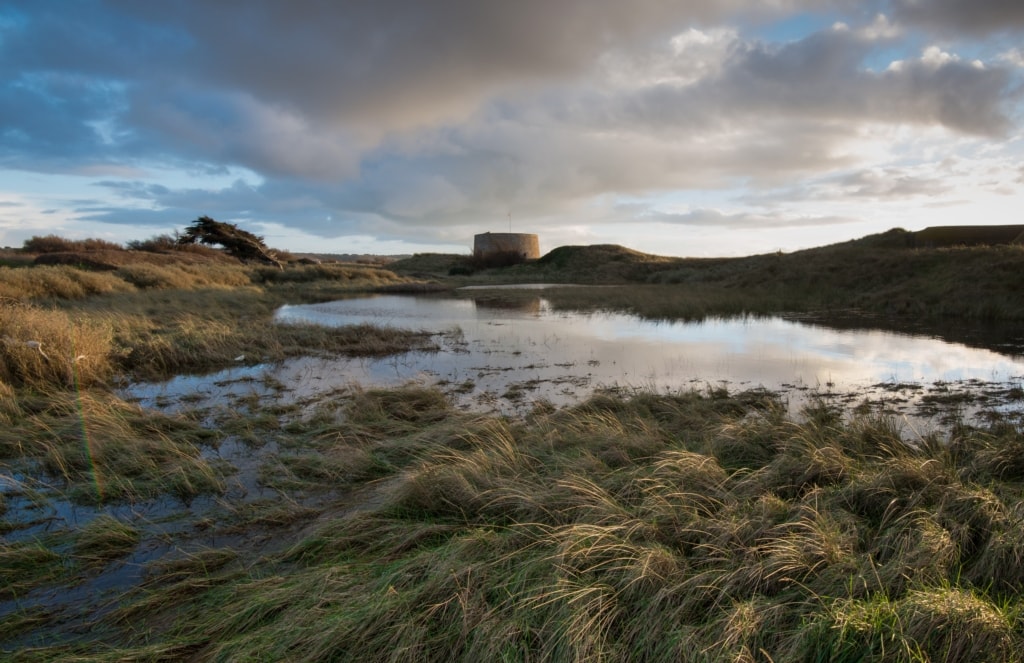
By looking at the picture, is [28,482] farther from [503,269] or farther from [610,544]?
[503,269]

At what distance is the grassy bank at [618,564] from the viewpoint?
2.58 m

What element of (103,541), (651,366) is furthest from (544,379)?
(103,541)

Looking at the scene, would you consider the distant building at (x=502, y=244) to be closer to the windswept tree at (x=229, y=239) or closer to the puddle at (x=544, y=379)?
the windswept tree at (x=229, y=239)

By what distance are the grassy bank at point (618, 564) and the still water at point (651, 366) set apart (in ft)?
10.6

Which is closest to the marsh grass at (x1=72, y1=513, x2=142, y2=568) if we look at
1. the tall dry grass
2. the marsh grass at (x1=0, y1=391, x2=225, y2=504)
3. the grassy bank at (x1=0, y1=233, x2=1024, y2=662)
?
the grassy bank at (x1=0, y1=233, x2=1024, y2=662)

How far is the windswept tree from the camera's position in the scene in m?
37.7

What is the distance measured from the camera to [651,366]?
1039 cm

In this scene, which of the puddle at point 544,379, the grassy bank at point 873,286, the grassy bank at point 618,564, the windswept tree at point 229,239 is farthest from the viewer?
the windswept tree at point 229,239

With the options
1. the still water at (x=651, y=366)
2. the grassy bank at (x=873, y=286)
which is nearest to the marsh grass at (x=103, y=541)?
→ the still water at (x=651, y=366)

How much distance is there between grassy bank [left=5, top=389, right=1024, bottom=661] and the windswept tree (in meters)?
36.7

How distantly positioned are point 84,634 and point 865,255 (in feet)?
106

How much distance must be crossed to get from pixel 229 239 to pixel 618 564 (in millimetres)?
42635

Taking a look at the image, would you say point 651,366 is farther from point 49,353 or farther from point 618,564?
point 49,353

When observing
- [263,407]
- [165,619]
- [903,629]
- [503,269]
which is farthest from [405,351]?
[503,269]
